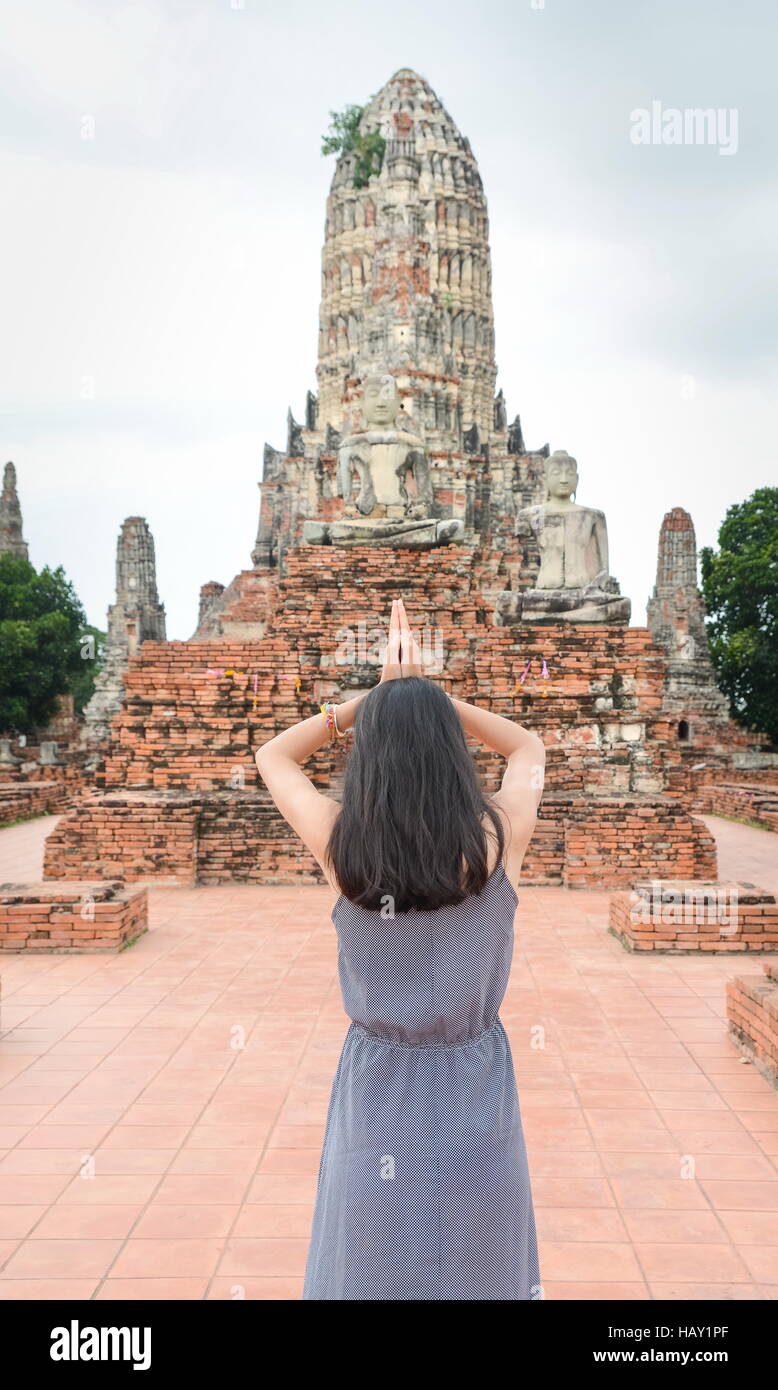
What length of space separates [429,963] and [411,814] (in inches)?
11.0

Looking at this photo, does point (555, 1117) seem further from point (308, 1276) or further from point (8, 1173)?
point (308, 1276)

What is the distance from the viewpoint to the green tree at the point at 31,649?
29.7m

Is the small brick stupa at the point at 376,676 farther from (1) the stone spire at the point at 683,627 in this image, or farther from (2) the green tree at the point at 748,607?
(1) the stone spire at the point at 683,627

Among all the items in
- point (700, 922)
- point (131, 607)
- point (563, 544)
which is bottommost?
point (700, 922)

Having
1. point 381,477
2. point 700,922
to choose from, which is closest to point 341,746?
point 700,922

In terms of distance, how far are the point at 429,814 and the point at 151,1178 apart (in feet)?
7.86

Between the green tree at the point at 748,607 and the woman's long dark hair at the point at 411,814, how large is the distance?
2325 centimetres

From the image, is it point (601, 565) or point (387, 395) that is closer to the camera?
point (601, 565)

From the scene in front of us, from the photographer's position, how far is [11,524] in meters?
41.2

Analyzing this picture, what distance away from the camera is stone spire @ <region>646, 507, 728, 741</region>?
26234mm

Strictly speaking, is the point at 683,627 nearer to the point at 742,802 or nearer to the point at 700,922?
the point at 742,802

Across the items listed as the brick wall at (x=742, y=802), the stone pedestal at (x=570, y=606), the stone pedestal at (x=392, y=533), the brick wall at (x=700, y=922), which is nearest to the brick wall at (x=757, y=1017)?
the brick wall at (x=700, y=922)

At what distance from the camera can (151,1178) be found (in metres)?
3.65

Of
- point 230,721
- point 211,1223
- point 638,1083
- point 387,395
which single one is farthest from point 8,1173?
point 387,395
